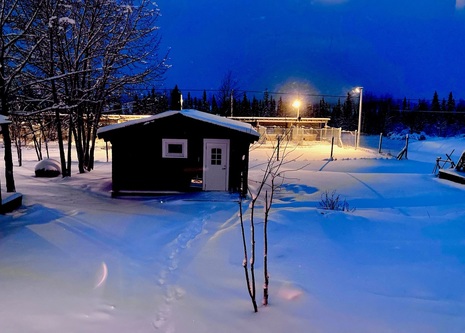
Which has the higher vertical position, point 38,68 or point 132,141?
point 38,68

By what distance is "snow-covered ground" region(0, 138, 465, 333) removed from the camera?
415 centimetres

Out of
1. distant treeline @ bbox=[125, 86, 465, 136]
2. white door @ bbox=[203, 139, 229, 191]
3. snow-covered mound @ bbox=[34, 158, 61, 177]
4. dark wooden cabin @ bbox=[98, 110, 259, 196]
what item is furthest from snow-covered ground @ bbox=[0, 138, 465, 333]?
distant treeline @ bbox=[125, 86, 465, 136]

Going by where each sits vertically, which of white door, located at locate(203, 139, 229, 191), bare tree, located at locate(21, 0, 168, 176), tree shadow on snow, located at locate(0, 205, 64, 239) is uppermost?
bare tree, located at locate(21, 0, 168, 176)

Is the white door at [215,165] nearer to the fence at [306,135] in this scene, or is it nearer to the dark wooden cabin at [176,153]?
the dark wooden cabin at [176,153]

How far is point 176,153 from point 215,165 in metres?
1.41

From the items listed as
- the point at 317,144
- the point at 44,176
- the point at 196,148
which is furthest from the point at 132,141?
the point at 317,144

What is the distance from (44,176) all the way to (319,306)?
1514 cm

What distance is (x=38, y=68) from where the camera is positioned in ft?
51.0

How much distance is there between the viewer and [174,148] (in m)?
12.4

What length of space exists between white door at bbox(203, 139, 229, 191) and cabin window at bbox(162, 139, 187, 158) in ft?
2.37

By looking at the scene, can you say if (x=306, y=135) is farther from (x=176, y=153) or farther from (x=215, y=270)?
(x=215, y=270)

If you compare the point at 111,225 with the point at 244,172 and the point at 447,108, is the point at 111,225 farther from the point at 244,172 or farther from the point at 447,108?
the point at 447,108

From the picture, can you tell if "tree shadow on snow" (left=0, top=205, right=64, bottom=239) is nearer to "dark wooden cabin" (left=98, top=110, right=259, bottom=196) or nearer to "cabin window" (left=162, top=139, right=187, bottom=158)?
"dark wooden cabin" (left=98, top=110, right=259, bottom=196)

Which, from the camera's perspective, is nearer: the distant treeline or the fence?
the fence
